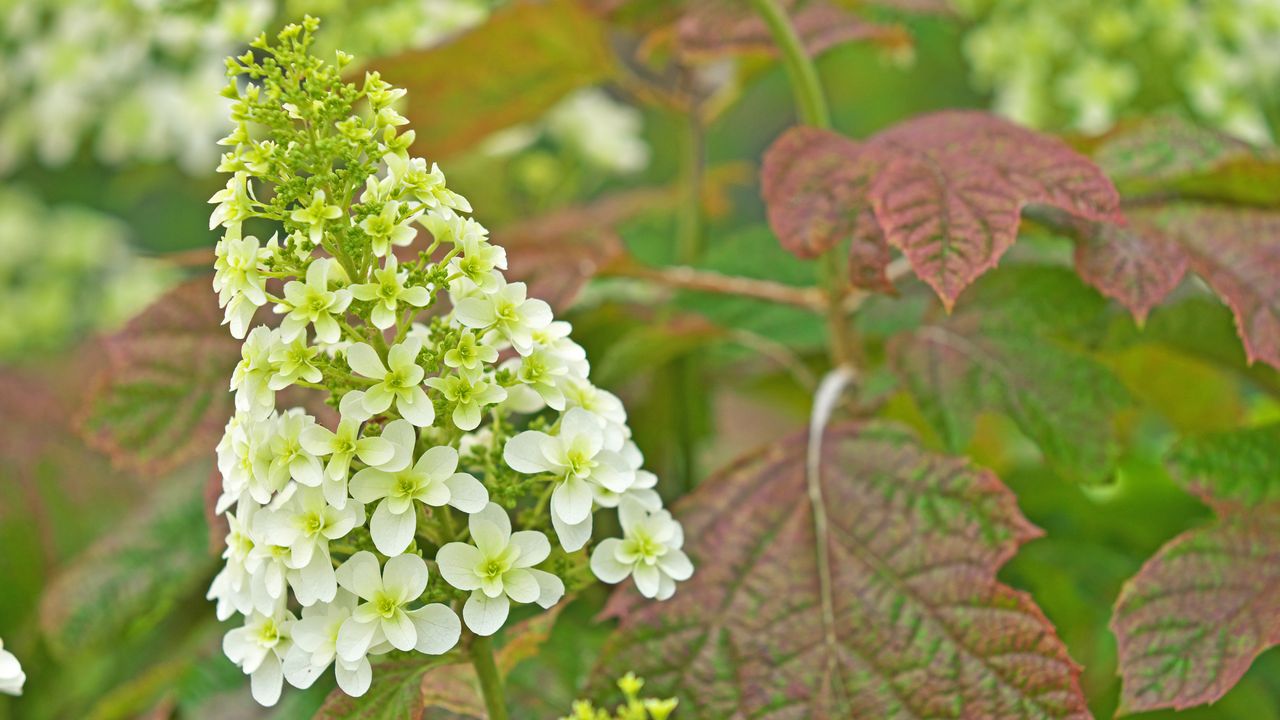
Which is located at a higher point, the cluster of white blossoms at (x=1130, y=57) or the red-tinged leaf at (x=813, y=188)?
the red-tinged leaf at (x=813, y=188)

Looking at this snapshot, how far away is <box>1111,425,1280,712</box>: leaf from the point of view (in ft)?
1.96

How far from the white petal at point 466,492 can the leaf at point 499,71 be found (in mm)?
538

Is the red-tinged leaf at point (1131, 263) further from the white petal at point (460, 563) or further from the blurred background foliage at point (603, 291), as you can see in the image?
the white petal at point (460, 563)

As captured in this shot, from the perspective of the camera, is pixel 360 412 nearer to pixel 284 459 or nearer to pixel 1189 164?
pixel 284 459

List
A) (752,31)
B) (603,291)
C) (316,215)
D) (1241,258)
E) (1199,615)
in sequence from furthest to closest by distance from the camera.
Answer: (603,291) < (752,31) < (1241,258) < (1199,615) < (316,215)

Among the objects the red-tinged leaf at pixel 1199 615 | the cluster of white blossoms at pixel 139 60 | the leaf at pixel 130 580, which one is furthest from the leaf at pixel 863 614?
the cluster of white blossoms at pixel 139 60

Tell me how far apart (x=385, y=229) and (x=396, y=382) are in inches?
2.5

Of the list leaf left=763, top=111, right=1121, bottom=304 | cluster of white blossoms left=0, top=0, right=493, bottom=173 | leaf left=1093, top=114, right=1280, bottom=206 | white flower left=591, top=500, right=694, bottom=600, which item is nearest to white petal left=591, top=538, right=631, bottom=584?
white flower left=591, top=500, right=694, bottom=600

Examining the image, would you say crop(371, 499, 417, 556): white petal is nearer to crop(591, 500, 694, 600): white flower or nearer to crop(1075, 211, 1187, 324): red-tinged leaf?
crop(591, 500, 694, 600): white flower

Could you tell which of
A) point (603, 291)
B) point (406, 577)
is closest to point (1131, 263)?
point (406, 577)

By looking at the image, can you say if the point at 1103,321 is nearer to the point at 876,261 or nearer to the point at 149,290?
the point at 876,261

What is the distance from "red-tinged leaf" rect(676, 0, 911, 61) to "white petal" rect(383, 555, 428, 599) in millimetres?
508

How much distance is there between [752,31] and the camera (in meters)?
0.91

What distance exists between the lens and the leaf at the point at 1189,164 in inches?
29.9
